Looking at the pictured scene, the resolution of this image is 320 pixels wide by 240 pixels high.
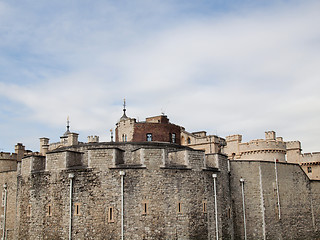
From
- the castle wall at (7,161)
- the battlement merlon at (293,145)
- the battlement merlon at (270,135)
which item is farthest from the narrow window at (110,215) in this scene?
the battlement merlon at (293,145)

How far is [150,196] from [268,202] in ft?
39.8

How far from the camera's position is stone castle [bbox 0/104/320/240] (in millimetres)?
24781

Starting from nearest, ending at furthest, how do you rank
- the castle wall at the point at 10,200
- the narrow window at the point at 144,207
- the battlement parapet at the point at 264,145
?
the narrow window at the point at 144,207 < the castle wall at the point at 10,200 < the battlement parapet at the point at 264,145

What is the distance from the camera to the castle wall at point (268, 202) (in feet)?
103

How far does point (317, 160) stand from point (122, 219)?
96.8 feet

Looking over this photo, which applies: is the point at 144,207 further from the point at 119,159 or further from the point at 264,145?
the point at 264,145

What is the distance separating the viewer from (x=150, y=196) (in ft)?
82.2

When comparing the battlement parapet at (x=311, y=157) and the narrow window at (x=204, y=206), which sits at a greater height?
the battlement parapet at (x=311, y=157)

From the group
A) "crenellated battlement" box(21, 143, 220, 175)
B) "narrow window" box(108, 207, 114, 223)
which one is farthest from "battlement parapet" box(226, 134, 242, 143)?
"narrow window" box(108, 207, 114, 223)

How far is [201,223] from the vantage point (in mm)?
26141

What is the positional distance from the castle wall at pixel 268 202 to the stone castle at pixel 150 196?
0.27 feet

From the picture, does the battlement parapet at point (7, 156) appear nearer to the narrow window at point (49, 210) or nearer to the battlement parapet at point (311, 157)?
the narrow window at point (49, 210)

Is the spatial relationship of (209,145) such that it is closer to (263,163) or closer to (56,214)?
(263,163)

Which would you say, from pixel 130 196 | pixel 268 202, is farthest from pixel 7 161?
pixel 268 202
